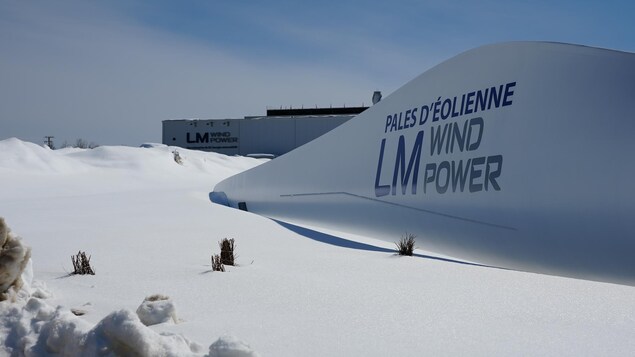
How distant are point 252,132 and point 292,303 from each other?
84.0 feet

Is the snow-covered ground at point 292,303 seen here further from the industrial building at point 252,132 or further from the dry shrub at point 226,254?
the industrial building at point 252,132

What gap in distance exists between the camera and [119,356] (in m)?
1.82

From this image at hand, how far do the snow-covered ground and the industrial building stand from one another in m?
Answer: 20.7

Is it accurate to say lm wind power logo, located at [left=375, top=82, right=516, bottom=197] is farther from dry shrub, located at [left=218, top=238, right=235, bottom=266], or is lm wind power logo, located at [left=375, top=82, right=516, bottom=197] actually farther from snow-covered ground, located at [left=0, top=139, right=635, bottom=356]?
dry shrub, located at [left=218, top=238, right=235, bottom=266]

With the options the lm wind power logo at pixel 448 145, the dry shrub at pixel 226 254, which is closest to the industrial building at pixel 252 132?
the lm wind power logo at pixel 448 145

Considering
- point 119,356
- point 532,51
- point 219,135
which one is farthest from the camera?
point 219,135

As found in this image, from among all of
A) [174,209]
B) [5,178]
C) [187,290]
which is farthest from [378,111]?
[5,178]

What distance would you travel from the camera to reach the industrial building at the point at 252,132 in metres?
26.2

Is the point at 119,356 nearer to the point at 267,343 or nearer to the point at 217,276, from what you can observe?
the point at 267,343

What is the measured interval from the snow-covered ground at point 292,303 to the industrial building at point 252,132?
67.9 ft

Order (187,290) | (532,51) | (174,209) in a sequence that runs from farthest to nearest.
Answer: (174,209) < (532,51) < (187,290)

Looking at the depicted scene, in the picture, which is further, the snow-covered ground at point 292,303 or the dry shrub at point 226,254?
the dry shrub at point 226,254

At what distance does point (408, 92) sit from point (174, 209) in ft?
11.7

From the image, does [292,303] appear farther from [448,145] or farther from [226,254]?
[448,145]
